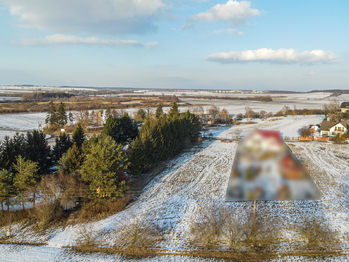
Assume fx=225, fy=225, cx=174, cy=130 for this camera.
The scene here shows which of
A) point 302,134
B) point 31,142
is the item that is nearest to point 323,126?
point 302,134

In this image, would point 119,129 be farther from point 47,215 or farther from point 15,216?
point 47,215

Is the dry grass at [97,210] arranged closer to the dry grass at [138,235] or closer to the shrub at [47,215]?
the shrub at [47,215]

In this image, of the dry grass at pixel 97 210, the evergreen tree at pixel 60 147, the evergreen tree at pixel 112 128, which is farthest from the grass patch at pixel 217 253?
the evergreen tree at pixel 112 128

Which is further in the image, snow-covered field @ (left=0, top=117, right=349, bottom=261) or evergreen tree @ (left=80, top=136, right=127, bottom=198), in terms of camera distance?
evergreen tree @ (left=80, top=136, right=127, bottom=198)

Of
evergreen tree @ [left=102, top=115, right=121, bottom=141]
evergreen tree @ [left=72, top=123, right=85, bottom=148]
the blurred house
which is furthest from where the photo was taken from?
evergreen tree @ [left=102, top=115, right=121, bottom=141]

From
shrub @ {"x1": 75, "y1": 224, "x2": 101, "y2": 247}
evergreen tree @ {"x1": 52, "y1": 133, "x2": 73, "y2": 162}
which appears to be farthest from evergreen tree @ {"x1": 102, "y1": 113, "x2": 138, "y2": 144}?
shrub @ {"x1": 75, "y1": 224, "x2": 101, "y2": 247}

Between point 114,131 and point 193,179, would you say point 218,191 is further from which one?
point 114,131

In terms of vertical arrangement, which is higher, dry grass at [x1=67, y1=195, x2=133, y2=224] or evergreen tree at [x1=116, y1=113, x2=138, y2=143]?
evergreen tree at [x1=116, y1=113, x2=138, y2=143]

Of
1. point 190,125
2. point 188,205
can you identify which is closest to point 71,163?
point 188,205

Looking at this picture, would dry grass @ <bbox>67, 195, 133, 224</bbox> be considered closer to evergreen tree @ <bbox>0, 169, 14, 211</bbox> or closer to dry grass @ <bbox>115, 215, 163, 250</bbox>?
dry grass @ <bbox>115, 215, 163, 250</bbox>
